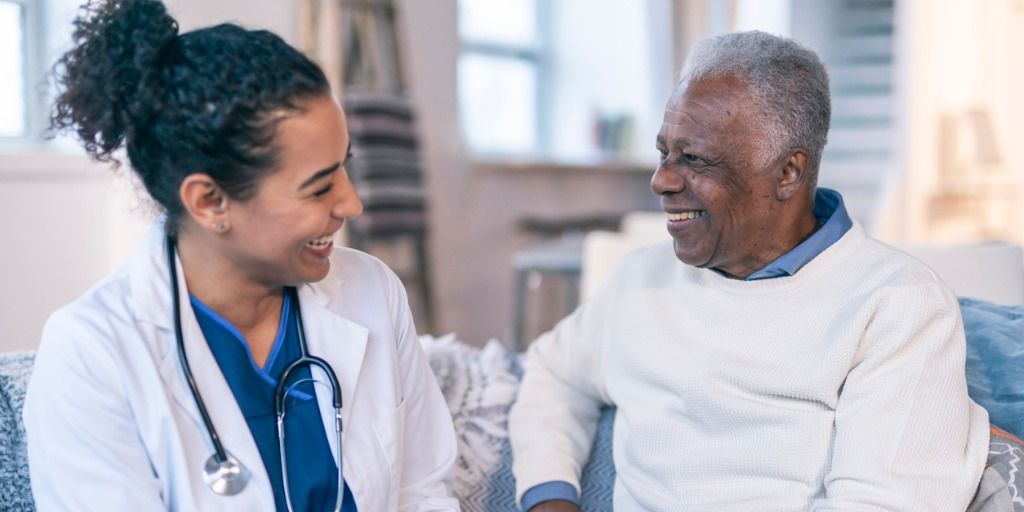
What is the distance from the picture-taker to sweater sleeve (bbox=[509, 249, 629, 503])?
5.37 feet

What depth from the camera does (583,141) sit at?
234 inches

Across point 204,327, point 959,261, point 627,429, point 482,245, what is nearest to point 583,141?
point 482,245

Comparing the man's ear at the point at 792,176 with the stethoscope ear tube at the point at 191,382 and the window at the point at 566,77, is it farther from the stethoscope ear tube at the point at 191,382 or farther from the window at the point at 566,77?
the window at the point at 566,77

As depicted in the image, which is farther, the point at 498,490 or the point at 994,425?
the point at 498,490

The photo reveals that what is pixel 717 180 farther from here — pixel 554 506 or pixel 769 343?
pixel 554 506

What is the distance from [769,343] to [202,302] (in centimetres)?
74

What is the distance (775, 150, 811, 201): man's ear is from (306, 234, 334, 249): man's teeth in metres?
0.63

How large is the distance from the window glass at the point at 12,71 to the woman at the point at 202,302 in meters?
1.92

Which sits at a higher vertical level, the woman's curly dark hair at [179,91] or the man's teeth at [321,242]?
the woman's curly dark hair at [179,91]

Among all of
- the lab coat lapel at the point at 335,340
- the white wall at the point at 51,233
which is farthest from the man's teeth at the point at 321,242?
the white wall at the point at 51,233

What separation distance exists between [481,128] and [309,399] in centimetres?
415

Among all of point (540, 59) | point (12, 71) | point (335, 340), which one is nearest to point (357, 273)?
point (335, 340)

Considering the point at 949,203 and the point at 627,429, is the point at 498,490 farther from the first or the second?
the point at 949,203

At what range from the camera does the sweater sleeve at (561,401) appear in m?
1.64
